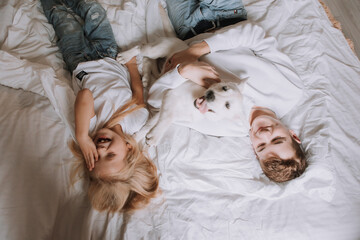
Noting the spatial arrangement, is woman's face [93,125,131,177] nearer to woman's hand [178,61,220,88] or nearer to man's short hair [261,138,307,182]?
woman's hand [178,61,220,88]

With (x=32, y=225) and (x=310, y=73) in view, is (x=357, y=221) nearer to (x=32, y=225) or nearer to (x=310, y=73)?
(x=310, y=73)

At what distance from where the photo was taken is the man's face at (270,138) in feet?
3.29

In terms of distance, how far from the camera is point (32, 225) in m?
0.86

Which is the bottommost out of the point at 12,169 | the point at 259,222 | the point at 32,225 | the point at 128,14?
the point at 259,222

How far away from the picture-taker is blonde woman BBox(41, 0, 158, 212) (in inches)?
37.1

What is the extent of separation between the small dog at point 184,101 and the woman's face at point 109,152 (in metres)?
0.12

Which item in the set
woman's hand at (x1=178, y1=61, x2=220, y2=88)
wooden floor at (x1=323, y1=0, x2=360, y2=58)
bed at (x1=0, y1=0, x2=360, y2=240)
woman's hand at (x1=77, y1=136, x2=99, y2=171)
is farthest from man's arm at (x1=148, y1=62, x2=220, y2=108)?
wooden floor at (x1=323, y1=0, x2=360, y2=58)

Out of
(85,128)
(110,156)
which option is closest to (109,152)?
(110,156)

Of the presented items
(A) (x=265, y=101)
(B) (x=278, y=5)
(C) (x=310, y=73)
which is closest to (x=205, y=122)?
(A) (x=265, y=101)

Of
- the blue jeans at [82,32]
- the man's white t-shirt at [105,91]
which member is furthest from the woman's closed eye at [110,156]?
the blue jeans at [82,32]

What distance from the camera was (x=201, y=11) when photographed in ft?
4.18

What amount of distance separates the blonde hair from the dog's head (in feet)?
1.23

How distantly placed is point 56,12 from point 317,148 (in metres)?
1.43

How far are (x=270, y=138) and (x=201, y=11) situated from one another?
29.5 inches
